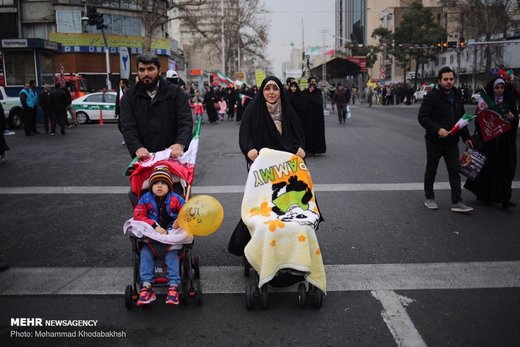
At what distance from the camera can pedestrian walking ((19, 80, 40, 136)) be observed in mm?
17812

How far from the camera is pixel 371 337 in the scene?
349cm

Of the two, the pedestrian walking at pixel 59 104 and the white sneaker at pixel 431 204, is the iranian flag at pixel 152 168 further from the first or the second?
the pedestrian walking at pixel 59 104

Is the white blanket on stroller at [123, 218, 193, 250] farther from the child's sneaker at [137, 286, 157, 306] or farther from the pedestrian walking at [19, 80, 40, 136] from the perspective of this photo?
the pedestrian walking at [19, 80, 40, 136]

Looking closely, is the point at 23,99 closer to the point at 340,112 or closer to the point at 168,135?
the point at 340,112

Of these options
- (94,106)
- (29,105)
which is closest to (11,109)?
(29,105)

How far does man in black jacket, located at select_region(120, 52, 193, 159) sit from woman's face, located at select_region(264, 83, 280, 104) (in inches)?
30.0

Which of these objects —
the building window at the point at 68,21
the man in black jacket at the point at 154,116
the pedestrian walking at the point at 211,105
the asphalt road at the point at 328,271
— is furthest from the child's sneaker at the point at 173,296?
the building window at the point at 68,21

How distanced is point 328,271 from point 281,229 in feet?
3.76

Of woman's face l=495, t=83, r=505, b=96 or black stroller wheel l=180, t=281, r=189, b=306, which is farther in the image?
woman's face l=495, t=83, r=505, b=96

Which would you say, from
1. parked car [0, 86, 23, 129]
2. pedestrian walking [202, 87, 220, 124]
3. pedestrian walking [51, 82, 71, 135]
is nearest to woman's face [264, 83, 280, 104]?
pedestrian walking [51, 82, 71, 135]

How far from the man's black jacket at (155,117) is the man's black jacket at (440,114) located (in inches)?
144

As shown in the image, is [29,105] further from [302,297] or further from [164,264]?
[302,297]

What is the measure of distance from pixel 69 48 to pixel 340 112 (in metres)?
31.6

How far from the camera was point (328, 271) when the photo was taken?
4.76m
